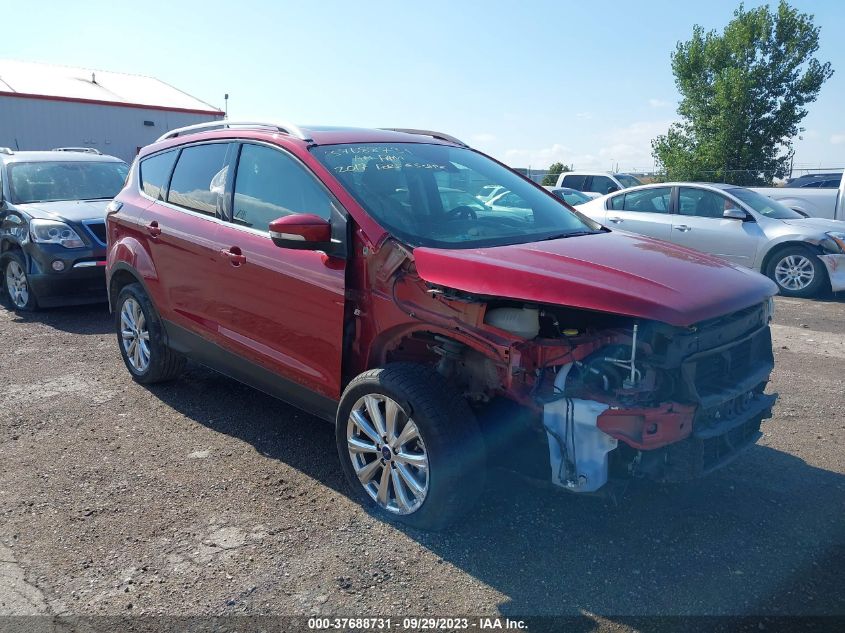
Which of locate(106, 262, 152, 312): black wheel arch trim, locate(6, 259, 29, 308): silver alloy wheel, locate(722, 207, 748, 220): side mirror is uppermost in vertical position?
locate(722, 207, 748, 220): side mirror

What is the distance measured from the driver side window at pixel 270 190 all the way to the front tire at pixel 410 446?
1004mm

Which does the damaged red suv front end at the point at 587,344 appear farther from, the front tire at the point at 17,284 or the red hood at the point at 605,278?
the front tire at the point at 17,284

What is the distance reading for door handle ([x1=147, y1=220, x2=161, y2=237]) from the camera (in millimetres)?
5129


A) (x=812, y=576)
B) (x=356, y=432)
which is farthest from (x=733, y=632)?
(x=356, y=432)

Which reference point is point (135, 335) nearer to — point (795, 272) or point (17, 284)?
point (17, 284)

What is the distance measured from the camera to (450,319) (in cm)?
339

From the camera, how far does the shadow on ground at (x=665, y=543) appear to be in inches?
118

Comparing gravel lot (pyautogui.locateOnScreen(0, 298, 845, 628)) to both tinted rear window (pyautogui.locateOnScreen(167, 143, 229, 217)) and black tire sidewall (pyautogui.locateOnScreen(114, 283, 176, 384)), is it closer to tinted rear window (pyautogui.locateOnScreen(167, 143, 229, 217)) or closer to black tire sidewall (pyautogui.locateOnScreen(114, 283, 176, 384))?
black tire sidewall (pyautogui.locateOnScreen(114, 283, 176, 384))

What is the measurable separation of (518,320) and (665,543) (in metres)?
1.27

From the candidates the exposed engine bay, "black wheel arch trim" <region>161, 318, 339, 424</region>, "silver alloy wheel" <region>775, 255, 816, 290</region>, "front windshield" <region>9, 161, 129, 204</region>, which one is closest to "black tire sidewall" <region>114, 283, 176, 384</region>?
"black wheel arch trim" <region>161, 318, 339, 424</region>

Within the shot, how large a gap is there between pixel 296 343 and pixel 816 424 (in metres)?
3.48

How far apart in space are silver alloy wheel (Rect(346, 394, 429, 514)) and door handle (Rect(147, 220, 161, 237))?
2.33 m

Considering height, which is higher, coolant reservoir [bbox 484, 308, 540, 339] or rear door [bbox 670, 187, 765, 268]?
rear door [bbox 670, 187, 765, 268]

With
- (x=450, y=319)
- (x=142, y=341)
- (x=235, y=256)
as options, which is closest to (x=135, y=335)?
(x=142, y=341)
